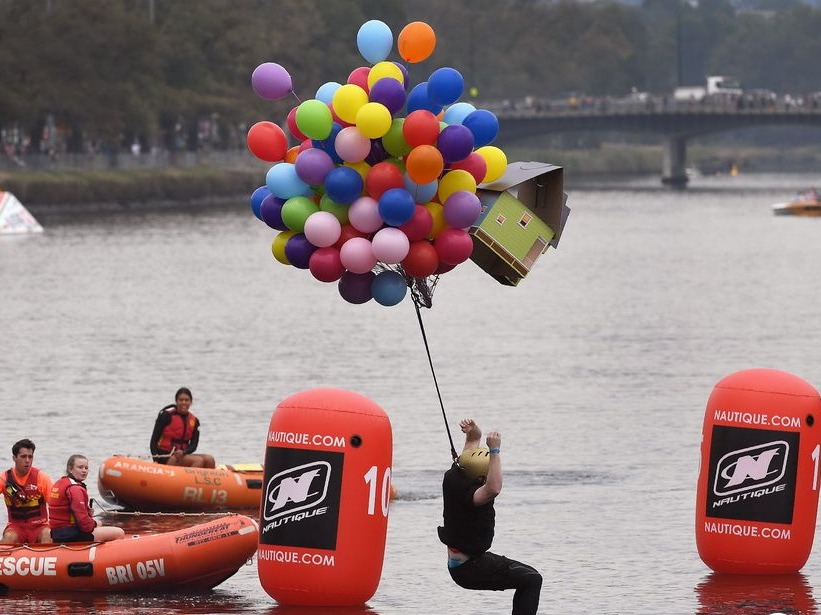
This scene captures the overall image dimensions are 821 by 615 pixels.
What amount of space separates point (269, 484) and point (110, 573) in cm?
312

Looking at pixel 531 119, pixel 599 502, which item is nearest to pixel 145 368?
pixel 599 502

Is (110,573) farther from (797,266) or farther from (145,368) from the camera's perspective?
(797,266)

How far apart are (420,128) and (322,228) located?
137 cm

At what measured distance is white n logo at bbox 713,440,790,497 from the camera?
2197cm

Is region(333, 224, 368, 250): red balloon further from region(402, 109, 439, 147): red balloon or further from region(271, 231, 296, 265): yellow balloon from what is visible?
region(402, 109, 439, 147): red balloon

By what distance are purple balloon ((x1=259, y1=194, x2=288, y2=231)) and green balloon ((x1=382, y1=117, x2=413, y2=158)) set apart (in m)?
1.24

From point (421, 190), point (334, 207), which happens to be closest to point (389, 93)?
point (421, 190)

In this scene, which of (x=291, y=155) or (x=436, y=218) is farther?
(x=291, y=155)

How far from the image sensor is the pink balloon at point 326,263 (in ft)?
68.9

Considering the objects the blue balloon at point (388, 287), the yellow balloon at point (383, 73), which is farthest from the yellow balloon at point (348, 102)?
the blue balloon at point (388, 287)

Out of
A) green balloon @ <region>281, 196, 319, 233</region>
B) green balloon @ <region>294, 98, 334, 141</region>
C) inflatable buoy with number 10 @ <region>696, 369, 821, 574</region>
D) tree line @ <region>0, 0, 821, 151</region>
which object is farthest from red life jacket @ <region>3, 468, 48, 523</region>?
tree line @ <region>0, 0, 821, 151</region>

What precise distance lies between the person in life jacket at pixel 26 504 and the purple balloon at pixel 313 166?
15.6ft

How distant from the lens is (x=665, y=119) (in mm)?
174625

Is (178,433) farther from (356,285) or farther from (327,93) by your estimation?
(327,93)
